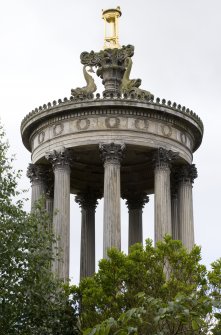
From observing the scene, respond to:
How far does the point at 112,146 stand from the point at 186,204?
750 centimetres

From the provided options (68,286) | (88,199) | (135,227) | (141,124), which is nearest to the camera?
(68,286)

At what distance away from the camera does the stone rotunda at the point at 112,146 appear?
168ft

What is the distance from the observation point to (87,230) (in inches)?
2371

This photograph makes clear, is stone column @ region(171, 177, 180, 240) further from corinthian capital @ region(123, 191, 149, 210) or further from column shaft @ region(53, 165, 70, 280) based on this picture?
column shaft @ region(53, 165, 70, 280)

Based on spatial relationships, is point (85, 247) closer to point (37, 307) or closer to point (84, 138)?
point (84, 138)

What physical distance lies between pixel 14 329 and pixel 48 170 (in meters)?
26.3

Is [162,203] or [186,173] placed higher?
[186,173]

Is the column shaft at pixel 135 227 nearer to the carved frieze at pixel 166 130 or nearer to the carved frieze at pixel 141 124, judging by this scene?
the carved frieze at pixel 166 130

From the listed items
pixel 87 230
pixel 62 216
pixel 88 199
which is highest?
pixel 88 199

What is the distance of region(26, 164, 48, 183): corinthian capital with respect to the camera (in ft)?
185

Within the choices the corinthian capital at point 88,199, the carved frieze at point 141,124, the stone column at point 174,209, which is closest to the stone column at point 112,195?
the carved frieze at point 141,124

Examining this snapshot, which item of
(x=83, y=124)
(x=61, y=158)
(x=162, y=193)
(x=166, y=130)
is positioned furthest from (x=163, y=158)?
(x=61, y=158)

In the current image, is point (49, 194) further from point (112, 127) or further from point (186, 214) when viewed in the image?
point (186, 214)

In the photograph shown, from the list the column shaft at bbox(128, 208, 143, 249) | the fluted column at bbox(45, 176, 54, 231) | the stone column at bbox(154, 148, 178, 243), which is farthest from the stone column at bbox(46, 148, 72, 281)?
the column shaft at bbox(128, 208, 143, 249)
